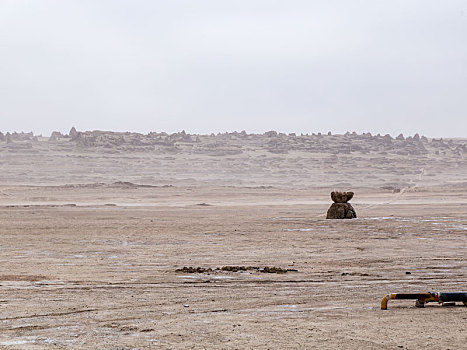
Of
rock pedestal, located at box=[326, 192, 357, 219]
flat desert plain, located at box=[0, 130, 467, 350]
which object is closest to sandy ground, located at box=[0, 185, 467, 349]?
flat desert plain, located at box=[0, 130, 467, 350]

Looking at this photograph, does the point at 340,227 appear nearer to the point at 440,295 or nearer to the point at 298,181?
the point at 440,295

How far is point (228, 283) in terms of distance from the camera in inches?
433

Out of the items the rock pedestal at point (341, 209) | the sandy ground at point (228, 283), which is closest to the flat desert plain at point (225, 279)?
the sandy ground at point (228, 283)

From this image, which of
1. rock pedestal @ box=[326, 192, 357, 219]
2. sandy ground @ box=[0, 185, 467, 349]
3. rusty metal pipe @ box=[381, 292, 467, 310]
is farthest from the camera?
rock pedestal @ box=[326, 192, 357, 219]

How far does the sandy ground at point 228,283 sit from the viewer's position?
7.30m

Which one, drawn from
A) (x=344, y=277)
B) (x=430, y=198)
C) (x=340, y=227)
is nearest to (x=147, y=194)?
(x=430, y=198)

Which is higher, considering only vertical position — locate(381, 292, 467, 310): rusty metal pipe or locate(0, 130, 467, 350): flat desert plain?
locate(381, 292, 467, 310): rusty metal pipe

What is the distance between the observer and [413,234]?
65.0 ft

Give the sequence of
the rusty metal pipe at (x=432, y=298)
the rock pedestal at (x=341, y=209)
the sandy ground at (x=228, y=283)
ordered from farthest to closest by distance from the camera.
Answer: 1. the rock pedestal at (x=341, y=209)
2. the rusty metal pipe at (x=432, y=298)
3. the sandy ground at (x=228, y=283)

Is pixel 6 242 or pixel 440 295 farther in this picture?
pixel 6 242

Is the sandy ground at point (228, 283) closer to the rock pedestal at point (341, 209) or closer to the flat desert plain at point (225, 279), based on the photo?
the flat desert plain at point (225, 279)

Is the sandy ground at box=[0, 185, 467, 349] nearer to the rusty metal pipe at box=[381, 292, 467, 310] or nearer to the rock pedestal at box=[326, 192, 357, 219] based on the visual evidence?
the rusty metal pipe at box=[381, 292, 467, 310]

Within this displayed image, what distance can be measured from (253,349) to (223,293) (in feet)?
10.7

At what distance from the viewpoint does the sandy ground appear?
730cm
